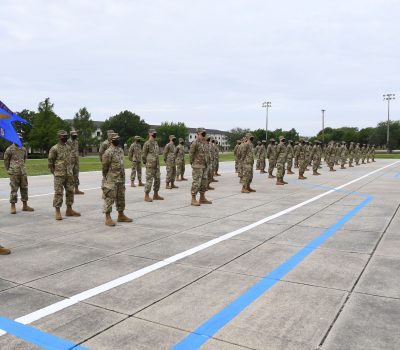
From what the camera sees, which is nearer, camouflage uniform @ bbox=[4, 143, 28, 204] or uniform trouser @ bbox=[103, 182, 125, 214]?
uniform trouser @ bbox=[103, 182, 125, 214]

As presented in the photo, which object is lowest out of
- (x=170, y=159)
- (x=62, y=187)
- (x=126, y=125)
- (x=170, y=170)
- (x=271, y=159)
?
(x=62, y=187)

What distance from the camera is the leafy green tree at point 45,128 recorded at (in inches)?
2634

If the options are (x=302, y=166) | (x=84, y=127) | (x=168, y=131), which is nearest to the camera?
(x=302, y=166)

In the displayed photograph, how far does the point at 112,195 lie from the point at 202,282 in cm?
393

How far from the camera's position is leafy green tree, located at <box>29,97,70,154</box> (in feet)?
220

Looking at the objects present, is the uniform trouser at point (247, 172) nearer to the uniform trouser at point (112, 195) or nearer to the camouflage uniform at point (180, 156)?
the camouflage uniform at point (180, 156)

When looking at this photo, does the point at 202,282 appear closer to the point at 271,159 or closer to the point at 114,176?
the point at 114,176

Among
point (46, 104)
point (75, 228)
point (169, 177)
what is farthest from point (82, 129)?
point (75, 228)

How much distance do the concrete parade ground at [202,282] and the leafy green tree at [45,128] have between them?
6304 centimetres

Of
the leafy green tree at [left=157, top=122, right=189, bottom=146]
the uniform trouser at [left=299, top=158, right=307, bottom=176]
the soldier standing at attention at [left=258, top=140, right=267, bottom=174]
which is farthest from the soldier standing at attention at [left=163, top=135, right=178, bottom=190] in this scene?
the leafy green tree at [left=157, top=122, right=189, bottom=146]

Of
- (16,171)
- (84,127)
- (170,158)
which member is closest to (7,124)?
(16,171)

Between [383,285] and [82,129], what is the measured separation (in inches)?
3689

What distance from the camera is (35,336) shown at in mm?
3238

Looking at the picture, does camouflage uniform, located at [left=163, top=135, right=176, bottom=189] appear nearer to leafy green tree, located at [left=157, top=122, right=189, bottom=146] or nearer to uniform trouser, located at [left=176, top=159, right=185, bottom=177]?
uniform trouser, located at [left=176, top=159, right=185, bottom=177]
